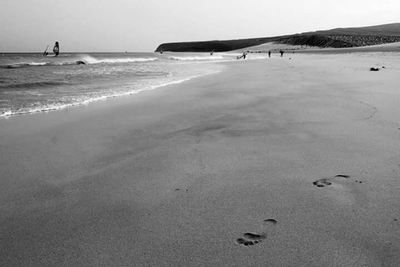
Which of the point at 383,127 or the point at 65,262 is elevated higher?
the point at 383,127

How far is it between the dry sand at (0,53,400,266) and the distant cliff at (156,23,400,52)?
210ft

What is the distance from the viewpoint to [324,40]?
256ft

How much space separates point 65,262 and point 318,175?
6.67 ft

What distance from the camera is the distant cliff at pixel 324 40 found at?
64.8m

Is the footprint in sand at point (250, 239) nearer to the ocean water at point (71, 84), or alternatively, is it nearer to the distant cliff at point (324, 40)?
the ocean water at point (71, 84)

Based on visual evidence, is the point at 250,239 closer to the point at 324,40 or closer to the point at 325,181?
the point at 325,181

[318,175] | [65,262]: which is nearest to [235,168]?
[318,175]

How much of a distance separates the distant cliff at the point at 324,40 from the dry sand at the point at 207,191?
64065 mm

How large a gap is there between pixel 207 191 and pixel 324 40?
83544 mm

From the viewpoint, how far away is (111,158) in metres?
3.62

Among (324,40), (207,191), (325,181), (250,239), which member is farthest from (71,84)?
(324,40)

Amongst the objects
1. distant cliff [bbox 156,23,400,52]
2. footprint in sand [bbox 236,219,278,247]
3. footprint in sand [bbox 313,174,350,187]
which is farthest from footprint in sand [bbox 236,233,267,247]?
distant cliff [bbox 156,23,400,52]

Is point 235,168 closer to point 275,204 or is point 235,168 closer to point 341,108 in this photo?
point 275,204

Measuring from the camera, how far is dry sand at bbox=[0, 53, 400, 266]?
1901mm
